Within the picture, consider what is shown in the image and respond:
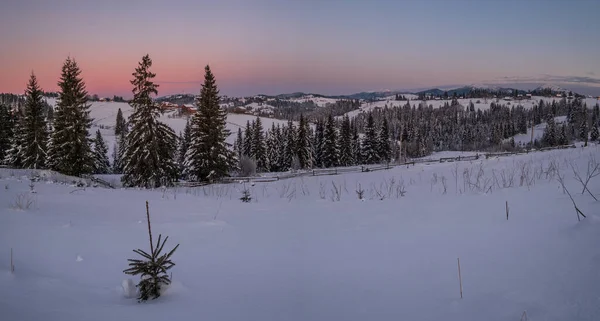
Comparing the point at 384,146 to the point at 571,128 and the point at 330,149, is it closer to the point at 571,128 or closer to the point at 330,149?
the point at 330,149

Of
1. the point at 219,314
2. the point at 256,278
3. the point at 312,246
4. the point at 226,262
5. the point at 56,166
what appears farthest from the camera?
the point at 56,166

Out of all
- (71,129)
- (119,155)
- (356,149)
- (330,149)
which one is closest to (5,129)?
(119,155)

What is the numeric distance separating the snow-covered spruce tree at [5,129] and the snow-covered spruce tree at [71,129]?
16.7m

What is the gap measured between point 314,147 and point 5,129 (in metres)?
39.5

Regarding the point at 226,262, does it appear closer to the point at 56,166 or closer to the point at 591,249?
the point at 591,249

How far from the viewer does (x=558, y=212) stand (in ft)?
13.1

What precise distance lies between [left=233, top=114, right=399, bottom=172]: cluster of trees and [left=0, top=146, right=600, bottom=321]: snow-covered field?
3852cm

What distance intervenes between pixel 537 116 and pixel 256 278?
169 m

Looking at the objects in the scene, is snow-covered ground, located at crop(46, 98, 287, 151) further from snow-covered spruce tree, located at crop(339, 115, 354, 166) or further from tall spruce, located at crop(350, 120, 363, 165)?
snow-covered spruce tree, located at crop(339, 115, 354, 166)

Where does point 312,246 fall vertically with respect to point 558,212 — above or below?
below

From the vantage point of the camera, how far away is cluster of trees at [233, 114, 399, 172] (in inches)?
1869

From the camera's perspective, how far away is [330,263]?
3680 millimetres

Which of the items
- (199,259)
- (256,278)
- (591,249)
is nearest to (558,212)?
(591,249)

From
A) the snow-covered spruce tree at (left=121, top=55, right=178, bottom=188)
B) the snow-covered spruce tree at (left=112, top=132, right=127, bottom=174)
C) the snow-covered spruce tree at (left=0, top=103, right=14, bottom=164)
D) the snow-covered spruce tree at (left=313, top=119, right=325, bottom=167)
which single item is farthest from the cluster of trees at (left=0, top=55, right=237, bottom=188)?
the snow-covered spruce tree at (left=313, top=119, right=325, bottom=167)
